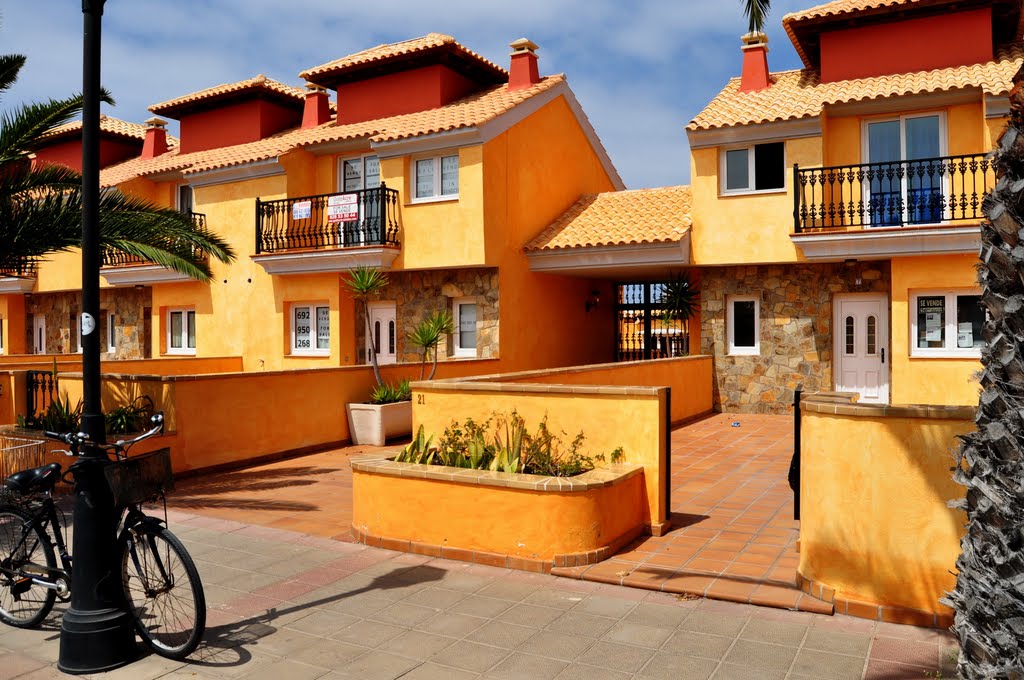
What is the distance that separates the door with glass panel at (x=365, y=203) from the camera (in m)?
18.3

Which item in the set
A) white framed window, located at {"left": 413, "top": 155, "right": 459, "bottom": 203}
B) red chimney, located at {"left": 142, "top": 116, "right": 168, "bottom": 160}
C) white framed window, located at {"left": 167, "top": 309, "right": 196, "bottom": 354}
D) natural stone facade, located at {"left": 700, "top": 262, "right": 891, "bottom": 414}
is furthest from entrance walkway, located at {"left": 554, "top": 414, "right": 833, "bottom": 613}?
red chimney, located at {"left": 142, "top": 116, "right": 168, "bottom": 160}

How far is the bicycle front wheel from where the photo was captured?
15.5 ft

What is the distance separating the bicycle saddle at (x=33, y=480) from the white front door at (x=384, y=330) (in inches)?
554

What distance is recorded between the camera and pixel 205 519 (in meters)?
8.28

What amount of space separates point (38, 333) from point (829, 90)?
90.8 ft

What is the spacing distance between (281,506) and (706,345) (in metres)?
11.2

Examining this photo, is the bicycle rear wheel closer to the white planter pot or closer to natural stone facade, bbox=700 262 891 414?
the white planter pot

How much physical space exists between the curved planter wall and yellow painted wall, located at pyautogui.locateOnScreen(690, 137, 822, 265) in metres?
10.5

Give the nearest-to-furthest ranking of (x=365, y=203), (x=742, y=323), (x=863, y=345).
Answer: (x=863, y=345) → (x=742, y=323) → (x=365, y=203)

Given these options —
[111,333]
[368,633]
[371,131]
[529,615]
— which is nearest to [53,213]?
[368,633]

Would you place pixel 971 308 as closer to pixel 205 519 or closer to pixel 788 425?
pixel 788 425

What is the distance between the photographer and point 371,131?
1914cm

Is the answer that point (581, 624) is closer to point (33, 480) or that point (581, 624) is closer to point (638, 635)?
point (638, 635)

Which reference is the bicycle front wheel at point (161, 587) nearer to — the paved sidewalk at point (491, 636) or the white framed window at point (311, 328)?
the paved sidewalk at point (491, 636)
